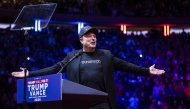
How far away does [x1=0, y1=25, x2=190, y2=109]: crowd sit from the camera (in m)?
13.8

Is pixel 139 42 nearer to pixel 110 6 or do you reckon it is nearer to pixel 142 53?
pixel 142 53

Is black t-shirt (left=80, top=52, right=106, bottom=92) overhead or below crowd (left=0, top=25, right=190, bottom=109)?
overhead

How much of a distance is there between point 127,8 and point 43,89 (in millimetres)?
18392

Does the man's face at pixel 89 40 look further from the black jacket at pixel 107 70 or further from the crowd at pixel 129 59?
the crowd at pixel 129 59

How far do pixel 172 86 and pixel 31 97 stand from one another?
1191cm

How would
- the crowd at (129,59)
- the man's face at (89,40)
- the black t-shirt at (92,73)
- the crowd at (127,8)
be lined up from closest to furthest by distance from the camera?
the black t-shirt at (92,73) < the man's face at (89,40) < the crowd at (129,59) < the crowd at (127,8)

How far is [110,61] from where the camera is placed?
433 cm

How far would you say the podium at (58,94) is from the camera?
320 cm

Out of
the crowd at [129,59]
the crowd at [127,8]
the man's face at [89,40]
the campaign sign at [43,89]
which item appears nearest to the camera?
the campaign sign at [43,89]

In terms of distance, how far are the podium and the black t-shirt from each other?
680 mm

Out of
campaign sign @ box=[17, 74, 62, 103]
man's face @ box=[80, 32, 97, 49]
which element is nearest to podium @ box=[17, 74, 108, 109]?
campaign sign @ box=[17, 74, 62, 103]

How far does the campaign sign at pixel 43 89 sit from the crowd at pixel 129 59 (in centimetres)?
829

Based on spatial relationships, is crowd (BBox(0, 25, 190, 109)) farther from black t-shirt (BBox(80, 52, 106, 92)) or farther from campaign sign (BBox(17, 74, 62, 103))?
campaign sign (BBox(17, 74, 62, 103))

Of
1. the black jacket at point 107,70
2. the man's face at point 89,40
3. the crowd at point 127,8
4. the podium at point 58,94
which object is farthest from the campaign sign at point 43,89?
the crowd at point 127,8
